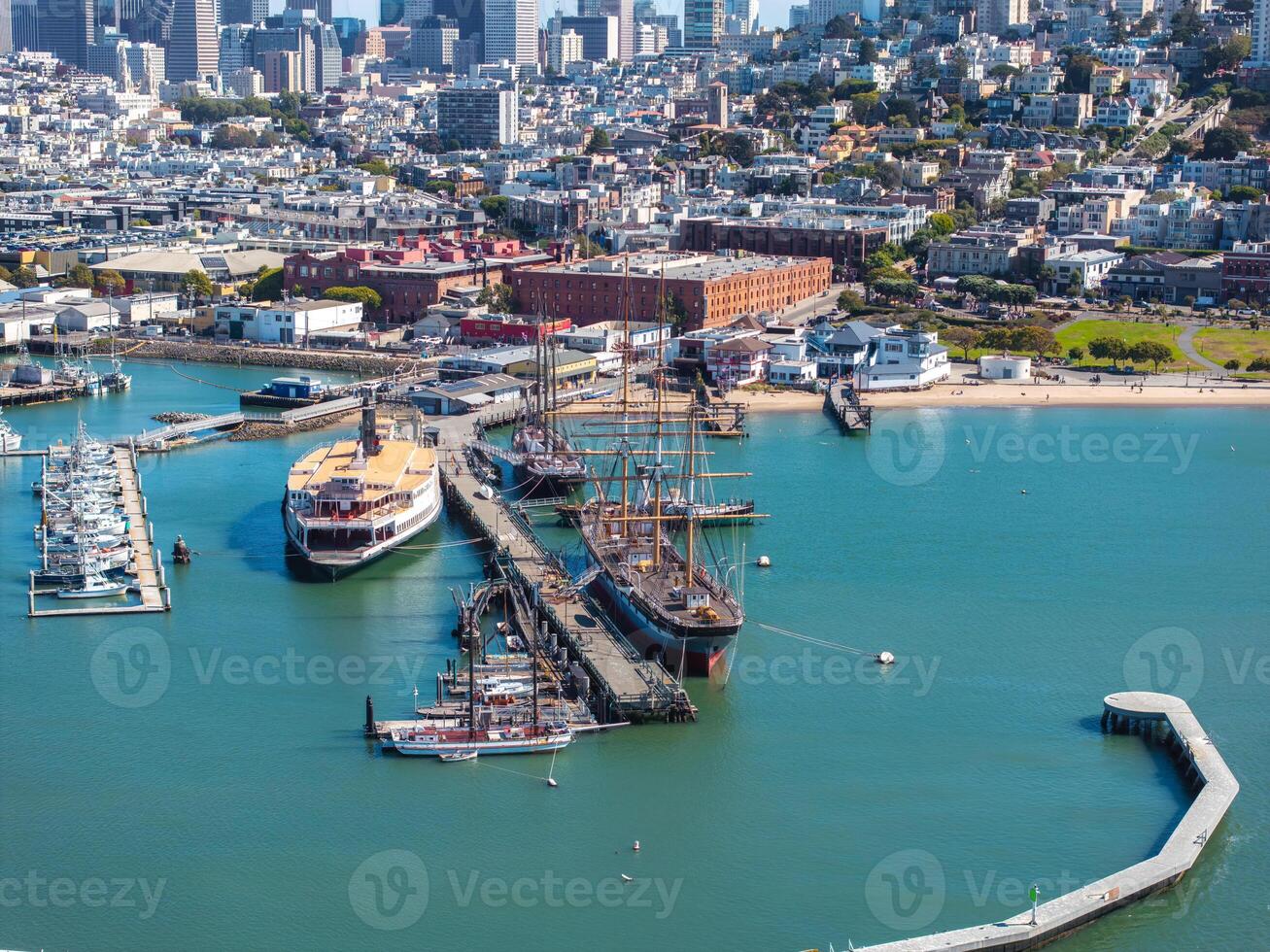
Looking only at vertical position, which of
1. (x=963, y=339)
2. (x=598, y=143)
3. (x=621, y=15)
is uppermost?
(x=621, y=15)

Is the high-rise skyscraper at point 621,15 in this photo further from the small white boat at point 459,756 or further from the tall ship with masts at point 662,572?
the small white boat at point 459,756

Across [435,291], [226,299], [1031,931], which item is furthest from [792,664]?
[226,299]

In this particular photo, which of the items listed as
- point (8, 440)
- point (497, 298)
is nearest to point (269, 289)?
point (497, 298)

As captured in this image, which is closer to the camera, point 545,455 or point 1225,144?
point 545,455

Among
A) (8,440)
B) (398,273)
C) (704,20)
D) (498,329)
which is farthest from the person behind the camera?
(704,20)

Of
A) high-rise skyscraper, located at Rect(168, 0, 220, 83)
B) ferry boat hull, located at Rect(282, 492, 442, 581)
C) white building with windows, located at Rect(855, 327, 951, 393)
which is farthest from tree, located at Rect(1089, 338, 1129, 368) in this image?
high-rise skyscraper, located at Rect(168, 0, 220, 83)

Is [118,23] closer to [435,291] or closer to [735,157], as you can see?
[735,157]

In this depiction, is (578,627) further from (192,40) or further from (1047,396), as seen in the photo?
(192,40)
